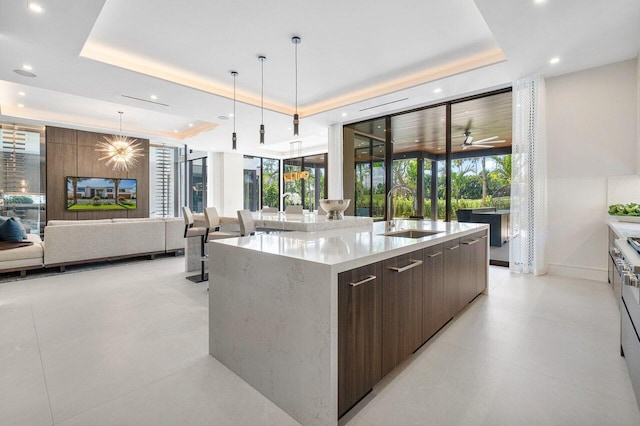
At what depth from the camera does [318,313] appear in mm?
→ 1336

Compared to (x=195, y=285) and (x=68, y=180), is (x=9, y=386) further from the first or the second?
(x=68, y=180)

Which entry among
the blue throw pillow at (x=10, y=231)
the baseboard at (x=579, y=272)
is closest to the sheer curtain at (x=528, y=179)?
the baseboard at (x=579, y=272)

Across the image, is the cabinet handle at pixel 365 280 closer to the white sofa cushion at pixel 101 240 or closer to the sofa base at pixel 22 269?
the white sofa cushion at pixel 101 240

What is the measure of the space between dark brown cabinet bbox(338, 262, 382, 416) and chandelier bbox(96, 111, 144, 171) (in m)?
7.37

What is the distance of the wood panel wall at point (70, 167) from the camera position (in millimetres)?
6953

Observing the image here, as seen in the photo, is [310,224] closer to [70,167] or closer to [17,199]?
[70,167]

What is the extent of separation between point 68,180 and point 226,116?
14.3 feet

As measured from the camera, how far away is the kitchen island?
4.40 ft

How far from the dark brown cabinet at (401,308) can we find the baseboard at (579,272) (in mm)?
3582

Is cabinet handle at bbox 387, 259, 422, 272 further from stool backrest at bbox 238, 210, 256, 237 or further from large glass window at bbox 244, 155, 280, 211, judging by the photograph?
large glass window at bbox 244, 155, 280, 211

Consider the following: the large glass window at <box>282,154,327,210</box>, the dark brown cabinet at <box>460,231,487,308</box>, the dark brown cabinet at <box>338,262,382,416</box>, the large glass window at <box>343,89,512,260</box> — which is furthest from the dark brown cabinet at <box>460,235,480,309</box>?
the large glass window at <box>282,154,327,210</box>

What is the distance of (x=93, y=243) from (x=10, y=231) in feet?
3.31

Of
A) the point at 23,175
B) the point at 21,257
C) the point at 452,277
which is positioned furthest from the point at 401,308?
the point at 23,175

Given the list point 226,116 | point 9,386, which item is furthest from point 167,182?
point 9,386
